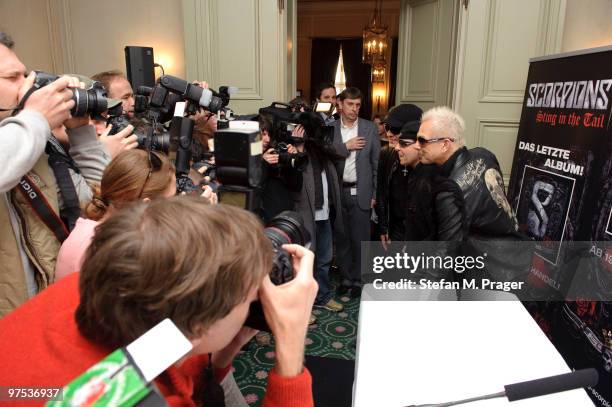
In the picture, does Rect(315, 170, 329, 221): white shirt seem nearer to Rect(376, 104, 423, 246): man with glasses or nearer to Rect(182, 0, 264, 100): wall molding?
Rect(376, 104, 423, 246): man with glasses

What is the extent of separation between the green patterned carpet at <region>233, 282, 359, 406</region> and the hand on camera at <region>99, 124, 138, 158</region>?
133 cm

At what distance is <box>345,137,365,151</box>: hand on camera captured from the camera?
3.19 meters

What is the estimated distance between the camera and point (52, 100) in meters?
1.23

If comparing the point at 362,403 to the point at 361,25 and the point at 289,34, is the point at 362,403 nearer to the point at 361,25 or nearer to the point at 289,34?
the point at 289,34

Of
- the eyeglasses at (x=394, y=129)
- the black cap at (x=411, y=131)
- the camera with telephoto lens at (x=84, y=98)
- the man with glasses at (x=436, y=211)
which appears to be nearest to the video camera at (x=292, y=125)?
the eyeglasses at (x=394, y=129)

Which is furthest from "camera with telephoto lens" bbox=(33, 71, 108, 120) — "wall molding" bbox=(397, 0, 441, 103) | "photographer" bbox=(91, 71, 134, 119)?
"wall molding" bbox=(397, 0, 441, 103)

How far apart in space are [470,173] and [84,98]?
1596 mm

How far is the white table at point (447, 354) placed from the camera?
3.25 feet

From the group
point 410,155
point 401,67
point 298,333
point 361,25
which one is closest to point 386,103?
point 361,25

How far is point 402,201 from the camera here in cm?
285

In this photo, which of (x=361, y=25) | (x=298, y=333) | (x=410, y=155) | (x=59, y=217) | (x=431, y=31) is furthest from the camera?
(x=361, y=25)

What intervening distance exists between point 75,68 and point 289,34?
228 cm

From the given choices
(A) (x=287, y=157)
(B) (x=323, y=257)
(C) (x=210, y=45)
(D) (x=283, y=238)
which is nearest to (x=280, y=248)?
(D) (x=283, y=238)

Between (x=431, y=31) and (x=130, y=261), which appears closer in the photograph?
(x=130, y=261)
